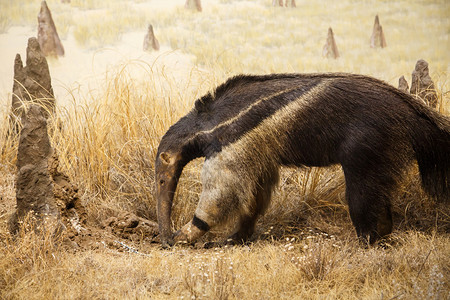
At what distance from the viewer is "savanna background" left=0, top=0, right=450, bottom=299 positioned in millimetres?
3607

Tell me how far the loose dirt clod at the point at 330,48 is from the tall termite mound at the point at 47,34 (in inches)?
162

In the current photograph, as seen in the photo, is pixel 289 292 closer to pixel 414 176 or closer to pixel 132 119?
pixel 414 176

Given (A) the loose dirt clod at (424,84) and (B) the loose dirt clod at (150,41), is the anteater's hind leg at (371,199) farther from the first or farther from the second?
(B) the loose dirt clod at (150,41)

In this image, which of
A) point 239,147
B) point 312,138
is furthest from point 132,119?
point 312,138

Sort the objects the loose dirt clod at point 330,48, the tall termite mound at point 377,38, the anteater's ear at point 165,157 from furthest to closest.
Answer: the loose dirt clod at point 330,48 < the tall termite mound at point 377,38 < the anteater's ear at point 165,157

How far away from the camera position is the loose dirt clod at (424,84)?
6.23 m

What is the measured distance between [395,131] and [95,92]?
4.65 m

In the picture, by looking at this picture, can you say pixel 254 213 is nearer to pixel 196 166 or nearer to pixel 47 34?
pixel 196 166

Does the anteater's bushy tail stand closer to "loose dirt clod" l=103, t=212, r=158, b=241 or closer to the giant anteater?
the giant anteater

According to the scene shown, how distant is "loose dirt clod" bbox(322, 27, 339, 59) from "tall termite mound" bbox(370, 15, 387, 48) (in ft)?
1.82

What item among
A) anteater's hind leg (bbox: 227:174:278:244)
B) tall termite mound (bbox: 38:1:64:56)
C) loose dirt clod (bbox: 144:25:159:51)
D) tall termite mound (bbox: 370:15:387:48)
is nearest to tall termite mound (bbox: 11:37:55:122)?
tall termite mound (bbox: 38:1:64:56)

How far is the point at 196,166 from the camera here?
6.13m

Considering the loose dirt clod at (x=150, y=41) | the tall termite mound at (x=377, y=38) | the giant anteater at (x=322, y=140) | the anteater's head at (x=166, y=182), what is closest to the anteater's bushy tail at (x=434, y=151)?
the giant anteater at (x=322, y=140)

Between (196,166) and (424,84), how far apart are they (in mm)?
2946
